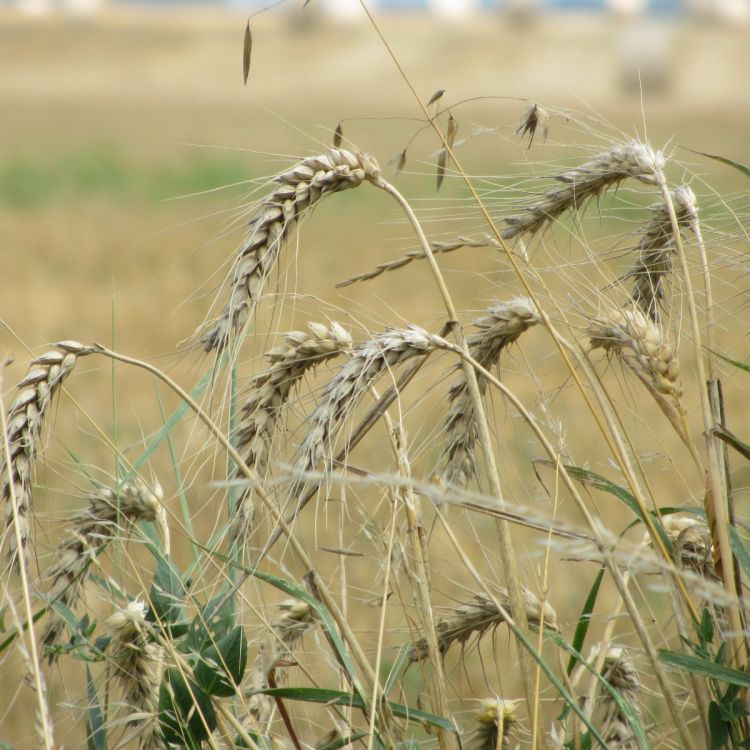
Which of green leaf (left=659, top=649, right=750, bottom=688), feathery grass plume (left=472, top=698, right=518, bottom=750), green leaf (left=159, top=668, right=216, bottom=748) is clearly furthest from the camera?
feathery grass plume (left=472, top=698, right=518, bottom=750)

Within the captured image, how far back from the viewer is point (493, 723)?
3.46 ft

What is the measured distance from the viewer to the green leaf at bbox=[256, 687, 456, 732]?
3.00 feet

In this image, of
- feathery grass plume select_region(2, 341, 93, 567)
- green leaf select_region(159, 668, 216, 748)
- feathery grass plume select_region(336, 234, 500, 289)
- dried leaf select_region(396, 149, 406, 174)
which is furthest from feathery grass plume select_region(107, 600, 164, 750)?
dried leaf select_region(396, 149, 406, 174)

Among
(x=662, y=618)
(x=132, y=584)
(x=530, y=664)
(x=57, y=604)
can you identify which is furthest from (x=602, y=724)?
(x=132, y=584)

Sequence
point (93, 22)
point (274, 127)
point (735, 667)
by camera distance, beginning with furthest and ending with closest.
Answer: point (93, 22)
point (274, 127)
point (735, 667)

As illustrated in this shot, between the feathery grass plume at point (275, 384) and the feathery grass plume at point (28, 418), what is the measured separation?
172 millimetres

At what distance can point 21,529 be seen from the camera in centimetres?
91

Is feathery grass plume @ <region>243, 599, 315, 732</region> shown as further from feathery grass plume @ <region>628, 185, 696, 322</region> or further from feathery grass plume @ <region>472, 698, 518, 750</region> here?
feathery grass plume @ <region>628, 185, 696, 322</region>

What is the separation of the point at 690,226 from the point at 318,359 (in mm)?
450

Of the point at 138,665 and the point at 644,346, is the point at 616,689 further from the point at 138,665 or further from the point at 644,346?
the point at 138,665

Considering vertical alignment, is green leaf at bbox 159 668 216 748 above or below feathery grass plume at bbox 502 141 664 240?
below

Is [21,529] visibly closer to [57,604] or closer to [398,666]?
[57,604]

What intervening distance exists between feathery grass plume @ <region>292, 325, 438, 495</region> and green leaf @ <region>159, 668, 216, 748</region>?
21 cm

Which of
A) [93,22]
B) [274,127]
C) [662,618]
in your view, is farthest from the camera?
[93,22]
